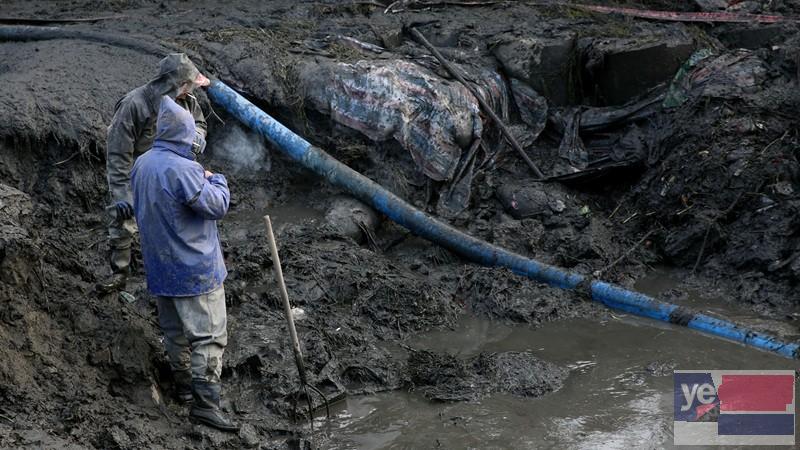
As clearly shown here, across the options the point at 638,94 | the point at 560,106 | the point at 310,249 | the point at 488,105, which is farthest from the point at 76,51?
Answer: the point at 638,94

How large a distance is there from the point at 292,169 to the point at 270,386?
134 inches

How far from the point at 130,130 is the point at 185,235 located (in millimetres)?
1807

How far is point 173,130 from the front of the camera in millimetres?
5219

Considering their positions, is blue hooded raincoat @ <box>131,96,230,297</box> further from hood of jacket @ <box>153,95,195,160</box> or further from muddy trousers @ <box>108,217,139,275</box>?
muddy trousers @ <box>108,217,139,275</box>

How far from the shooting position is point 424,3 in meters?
11.5

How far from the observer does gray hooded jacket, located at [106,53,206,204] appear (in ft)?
21.4

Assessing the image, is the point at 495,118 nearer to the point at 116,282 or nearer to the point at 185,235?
the point at 116,282

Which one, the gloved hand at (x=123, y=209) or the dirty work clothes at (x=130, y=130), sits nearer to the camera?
the dirty work clothes at (x=130, y=130)

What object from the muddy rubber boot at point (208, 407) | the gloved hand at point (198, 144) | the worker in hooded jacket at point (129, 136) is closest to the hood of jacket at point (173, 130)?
the gloved hand at point (198, 144)

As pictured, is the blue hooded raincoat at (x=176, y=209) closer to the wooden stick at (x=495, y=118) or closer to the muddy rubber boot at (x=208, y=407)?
the muddy rubber boot at (x=208, y=407)

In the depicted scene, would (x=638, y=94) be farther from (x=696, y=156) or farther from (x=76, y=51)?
(x=76, y=51)

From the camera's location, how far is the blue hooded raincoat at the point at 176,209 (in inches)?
203

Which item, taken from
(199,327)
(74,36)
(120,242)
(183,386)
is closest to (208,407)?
(183,386)

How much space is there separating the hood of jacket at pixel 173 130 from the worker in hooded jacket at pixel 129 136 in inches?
44.7
